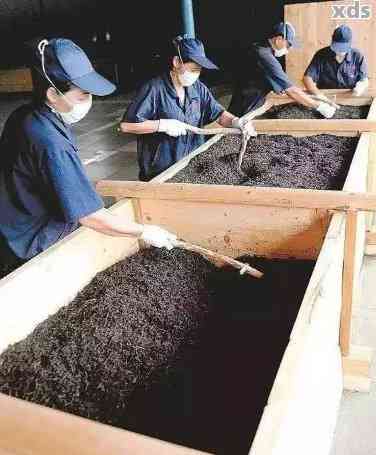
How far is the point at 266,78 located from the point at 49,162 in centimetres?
287

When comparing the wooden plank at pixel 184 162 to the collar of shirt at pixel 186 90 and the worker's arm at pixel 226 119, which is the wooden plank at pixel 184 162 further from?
the collar of shirt at pixel 186 90

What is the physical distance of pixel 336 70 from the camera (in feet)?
16.4

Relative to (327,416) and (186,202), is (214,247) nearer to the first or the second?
(186,202)

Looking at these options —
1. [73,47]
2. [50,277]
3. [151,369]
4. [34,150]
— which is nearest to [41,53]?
[73,47]

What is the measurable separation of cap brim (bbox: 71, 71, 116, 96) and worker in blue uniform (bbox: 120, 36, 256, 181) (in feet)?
4.01

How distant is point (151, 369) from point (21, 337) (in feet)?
1.73

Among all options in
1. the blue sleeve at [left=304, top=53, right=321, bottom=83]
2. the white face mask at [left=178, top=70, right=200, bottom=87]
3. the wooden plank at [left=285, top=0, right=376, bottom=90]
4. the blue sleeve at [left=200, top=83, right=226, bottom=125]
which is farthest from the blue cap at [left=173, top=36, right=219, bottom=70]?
the wooden plank at [left=285, top=0, right=376, bottom=90]

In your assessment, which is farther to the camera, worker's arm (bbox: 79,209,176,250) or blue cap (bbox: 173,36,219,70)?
blue cap (bbox: 173,36,219,70)

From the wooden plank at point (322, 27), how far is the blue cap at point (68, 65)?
239 inches

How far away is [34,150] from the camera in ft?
5.68

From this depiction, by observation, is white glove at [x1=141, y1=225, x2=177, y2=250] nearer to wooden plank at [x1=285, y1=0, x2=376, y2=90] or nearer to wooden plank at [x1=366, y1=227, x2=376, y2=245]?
wooden plank at [x1=366, y1=227, x2=376, y2=245]

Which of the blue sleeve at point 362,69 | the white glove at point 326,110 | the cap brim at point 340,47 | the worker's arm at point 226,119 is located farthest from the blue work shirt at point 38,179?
the blue sleeve at point 362,69

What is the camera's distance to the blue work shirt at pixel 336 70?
4.89 m

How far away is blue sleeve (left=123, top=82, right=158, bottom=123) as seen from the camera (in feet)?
10.00
